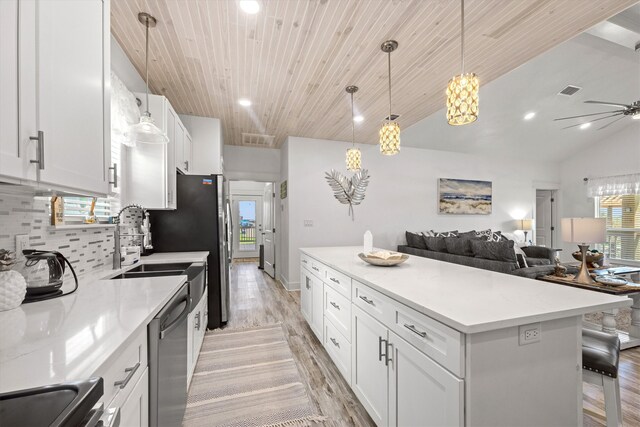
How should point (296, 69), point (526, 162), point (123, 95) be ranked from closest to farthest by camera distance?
point (123, 95) < point (296, 69) < point (526, 162)

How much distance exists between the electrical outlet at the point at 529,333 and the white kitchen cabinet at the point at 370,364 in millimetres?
575

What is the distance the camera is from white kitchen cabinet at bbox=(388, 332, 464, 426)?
0.96 m

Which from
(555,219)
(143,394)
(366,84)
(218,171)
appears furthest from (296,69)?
(555,219)

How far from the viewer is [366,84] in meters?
2.90

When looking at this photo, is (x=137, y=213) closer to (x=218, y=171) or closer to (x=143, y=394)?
(x=218, y=171)

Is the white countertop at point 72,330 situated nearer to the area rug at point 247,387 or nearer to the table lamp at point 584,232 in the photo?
the area rug at point 247,387

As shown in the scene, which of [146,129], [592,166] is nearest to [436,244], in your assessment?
[146,129]

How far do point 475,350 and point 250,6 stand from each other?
2304 mm

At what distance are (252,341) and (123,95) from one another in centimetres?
242

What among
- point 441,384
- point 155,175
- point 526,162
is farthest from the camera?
point 526,162

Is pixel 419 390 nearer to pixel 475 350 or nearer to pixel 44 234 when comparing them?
pixel 475 350

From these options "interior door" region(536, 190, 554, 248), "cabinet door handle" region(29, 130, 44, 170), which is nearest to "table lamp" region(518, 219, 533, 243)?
"interior door" region(536, 190, 554, 248)

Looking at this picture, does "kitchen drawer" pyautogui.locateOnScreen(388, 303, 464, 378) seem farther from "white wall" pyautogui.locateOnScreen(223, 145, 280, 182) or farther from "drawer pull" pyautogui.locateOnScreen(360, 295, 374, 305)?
"white wall" pyautogui.locateOnScreen(223, 145, 280, 182)

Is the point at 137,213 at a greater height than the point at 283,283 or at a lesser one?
greater
